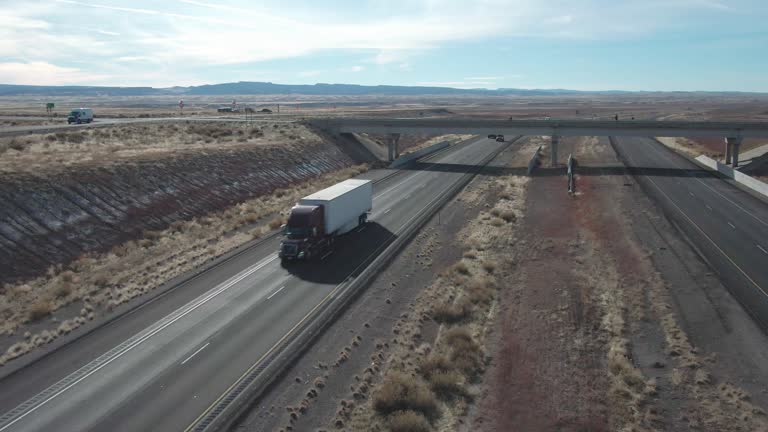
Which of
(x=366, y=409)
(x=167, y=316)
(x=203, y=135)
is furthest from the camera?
(x=203, y=135)

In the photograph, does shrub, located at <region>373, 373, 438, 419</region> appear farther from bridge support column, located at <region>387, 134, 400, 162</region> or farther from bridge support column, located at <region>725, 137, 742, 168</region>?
bridge support column, located at <region>725, 137, 742, 168</region>

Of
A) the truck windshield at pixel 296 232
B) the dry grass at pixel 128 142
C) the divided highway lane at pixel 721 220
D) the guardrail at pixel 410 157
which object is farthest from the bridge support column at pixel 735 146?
the truck windshield at pixel 296 232

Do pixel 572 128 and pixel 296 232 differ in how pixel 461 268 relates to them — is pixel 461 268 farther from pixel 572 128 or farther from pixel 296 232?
pixel 572 128

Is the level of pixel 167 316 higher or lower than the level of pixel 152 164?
lower

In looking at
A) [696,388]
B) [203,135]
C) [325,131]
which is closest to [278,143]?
[203,135]

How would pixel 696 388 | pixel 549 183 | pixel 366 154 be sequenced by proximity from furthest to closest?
pixel 366 154 < pixel 549 183 < pixel 696 388

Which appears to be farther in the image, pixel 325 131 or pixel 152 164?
pixel 325 131

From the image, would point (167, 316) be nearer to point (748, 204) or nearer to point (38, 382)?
point (38, 382)

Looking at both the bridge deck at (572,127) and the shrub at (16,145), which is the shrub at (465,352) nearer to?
the shrub at (16,145)
